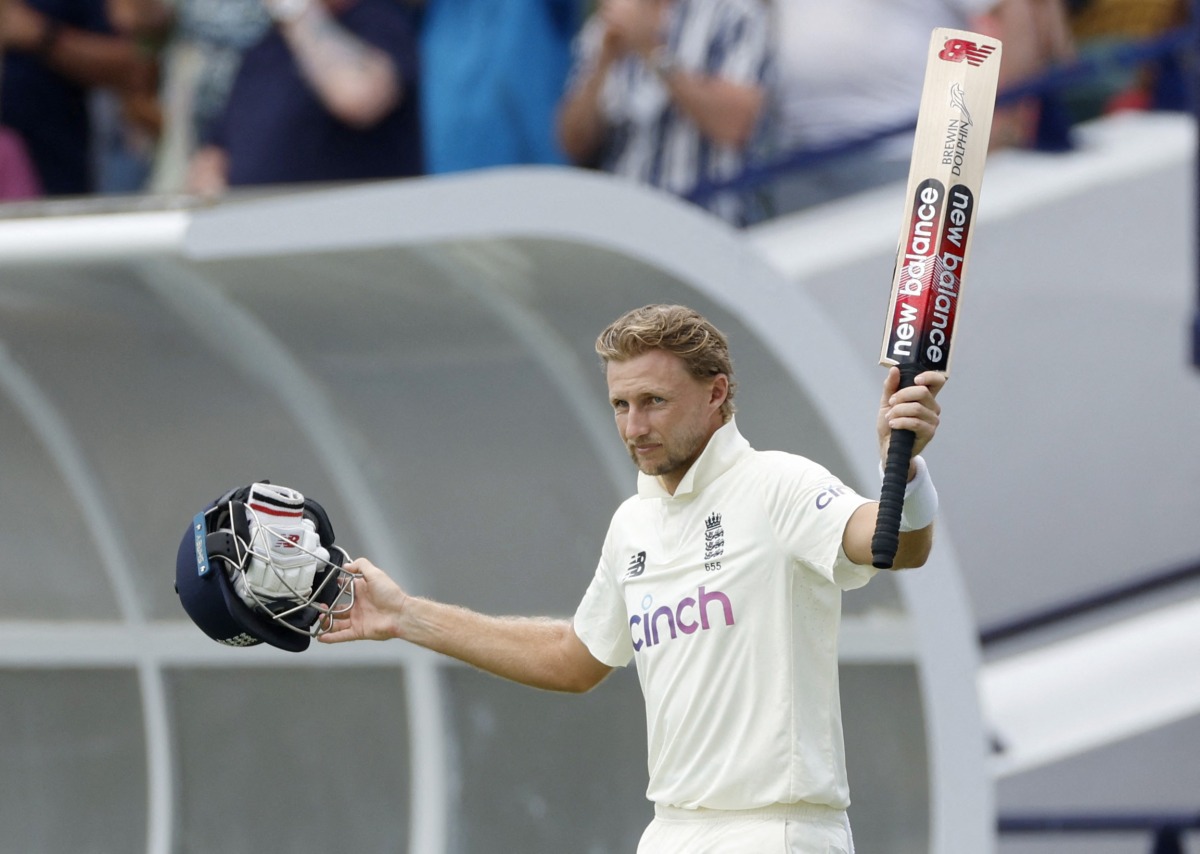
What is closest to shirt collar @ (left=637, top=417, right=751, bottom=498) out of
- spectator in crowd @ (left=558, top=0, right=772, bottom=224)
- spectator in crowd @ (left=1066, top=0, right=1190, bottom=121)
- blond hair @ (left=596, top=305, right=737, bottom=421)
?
blond hair @ (left=596, top=305, right=737, bottom=421)

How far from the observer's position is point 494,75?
648 centimetres

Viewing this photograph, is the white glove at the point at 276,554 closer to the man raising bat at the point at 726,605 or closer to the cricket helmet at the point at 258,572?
the cricket helmet at the point at 258,572

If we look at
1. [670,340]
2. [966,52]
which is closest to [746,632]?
[670,340]

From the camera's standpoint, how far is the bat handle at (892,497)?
2756mm

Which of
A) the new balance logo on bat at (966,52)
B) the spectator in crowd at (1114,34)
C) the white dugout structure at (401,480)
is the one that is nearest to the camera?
the new balance logo on bat at (966,52)

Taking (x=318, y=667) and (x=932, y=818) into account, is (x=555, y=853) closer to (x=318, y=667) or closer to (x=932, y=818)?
(x=318, y=667)

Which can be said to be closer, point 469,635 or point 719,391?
point 719,391

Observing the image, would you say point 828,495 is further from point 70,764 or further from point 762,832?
point 70,764

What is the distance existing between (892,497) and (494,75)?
158 inches

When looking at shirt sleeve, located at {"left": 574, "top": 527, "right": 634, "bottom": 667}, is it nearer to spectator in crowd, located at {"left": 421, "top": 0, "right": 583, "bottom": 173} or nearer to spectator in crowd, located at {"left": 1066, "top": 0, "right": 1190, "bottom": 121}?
spectator in crowd, located at {"left": 421, "top": 0, "right": 583, "bottom": 173}

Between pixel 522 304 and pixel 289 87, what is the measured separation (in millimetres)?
1544

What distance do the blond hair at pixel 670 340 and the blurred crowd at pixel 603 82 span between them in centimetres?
303

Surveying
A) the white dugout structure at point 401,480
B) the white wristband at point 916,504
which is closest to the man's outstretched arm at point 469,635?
the white wristband at point 916,504

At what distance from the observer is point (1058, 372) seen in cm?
655
